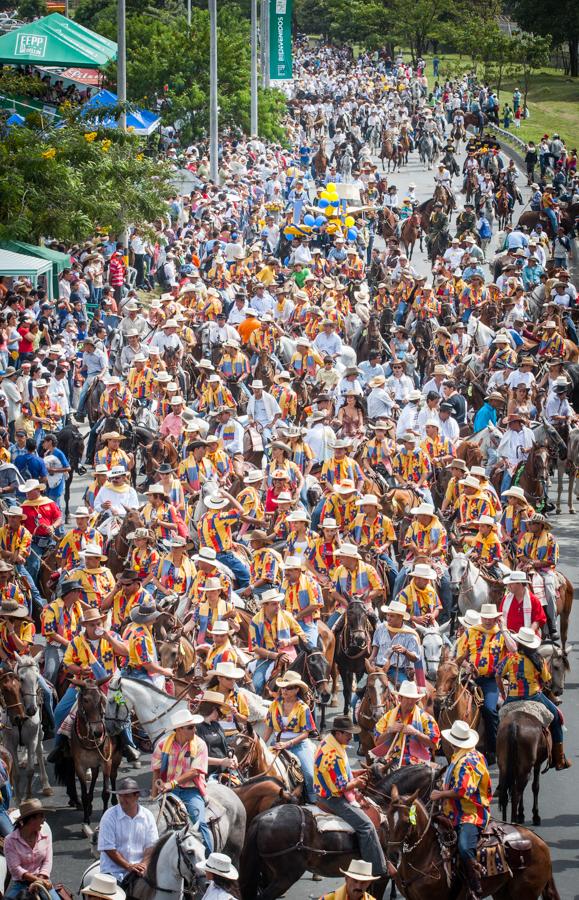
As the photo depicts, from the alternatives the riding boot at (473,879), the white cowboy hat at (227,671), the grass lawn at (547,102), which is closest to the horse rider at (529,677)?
the white cowboy hat at (227,671)

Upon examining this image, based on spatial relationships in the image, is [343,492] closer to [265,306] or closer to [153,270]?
[265,306]

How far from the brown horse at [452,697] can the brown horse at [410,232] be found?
1072 inches

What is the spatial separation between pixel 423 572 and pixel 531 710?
223 cm

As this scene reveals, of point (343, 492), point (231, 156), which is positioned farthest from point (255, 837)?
point (231, 156)

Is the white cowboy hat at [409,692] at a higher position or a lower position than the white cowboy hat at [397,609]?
lower

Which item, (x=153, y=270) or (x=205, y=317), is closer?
(x=205, y=317)

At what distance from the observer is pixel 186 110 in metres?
51.0

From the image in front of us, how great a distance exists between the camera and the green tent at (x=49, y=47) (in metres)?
45.4

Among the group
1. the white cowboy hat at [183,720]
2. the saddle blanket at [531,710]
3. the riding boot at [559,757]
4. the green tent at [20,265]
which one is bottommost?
the riding boot at [559,757]

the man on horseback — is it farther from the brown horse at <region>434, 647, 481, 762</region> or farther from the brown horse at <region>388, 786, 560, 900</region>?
the brown horse at <region>434, 647, 481, 762</region>

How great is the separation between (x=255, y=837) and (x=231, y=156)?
39.1m

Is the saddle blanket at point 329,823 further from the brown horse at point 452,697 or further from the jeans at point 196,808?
the brown horse at point 452,697

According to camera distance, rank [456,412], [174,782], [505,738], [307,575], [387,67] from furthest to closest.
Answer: [387,67] < [456,412] < [307,575] < [505,738] < [174,782]

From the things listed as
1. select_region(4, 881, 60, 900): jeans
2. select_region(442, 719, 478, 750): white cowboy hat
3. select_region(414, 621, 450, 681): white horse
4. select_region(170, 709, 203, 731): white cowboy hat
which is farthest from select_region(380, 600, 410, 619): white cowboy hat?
select_region(4, 881, 60, 900): jeans
